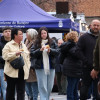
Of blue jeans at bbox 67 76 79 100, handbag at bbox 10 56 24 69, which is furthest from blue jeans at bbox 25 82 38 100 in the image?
handbag at bbox 10 56 24 69

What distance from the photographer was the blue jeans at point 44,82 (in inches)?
433

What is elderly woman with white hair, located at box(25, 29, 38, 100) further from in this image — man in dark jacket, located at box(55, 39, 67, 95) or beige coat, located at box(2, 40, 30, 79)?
man in dark jacket, located at box(55, 39, 67, 95)

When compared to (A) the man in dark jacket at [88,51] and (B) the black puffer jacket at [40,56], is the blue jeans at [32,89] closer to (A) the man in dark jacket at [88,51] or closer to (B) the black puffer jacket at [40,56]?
(B) the black puffer jacket at [40,56]

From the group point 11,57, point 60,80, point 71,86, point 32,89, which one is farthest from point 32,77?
point 60,80

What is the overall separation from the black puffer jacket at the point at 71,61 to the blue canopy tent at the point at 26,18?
4370mm

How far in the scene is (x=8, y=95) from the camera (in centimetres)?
1023

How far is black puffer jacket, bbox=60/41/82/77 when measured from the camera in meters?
11.3

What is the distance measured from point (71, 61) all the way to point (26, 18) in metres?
5.27

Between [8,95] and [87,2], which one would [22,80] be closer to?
[8,95]

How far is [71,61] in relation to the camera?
11430 mm

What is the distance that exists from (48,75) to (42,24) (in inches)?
203

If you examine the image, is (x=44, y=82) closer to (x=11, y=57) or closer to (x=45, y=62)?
(x=45, y=62)

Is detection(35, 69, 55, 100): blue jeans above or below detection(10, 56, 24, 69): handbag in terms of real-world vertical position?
below

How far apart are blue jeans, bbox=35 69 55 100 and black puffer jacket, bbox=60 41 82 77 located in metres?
0.48
